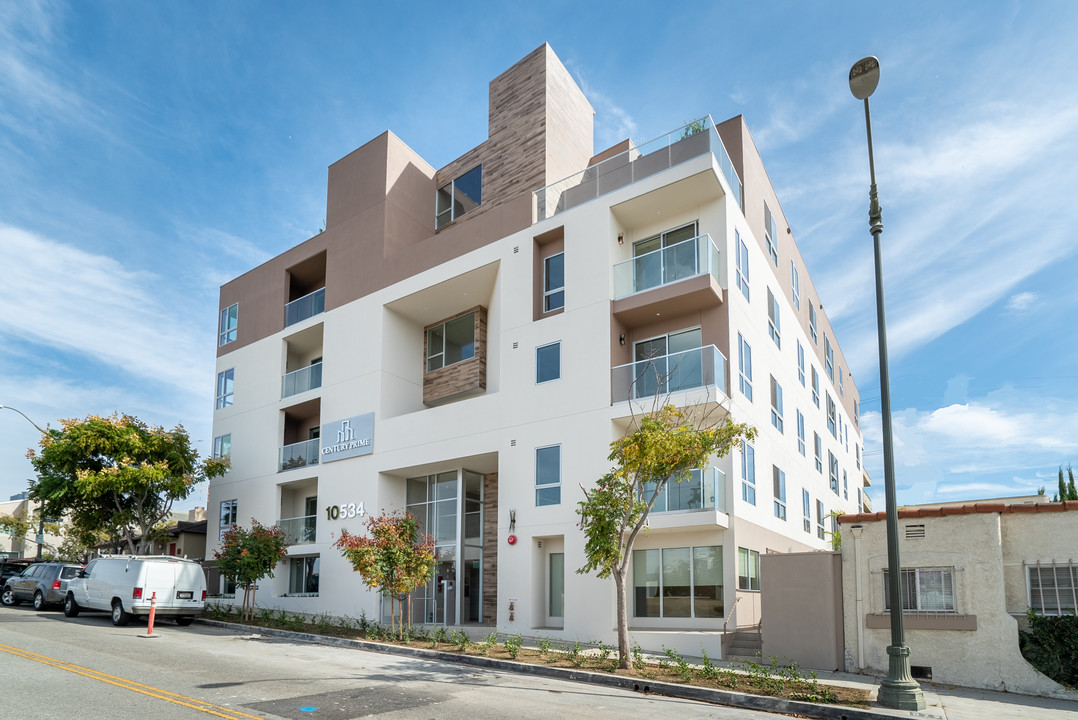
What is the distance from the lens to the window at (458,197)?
29.5 metres

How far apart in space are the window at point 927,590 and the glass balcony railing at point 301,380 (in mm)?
21604

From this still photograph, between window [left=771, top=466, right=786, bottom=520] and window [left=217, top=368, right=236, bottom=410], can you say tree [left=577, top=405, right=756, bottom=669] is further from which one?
window [left=217, top=368, right=236, bottom=410]

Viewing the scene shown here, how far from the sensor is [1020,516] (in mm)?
14016

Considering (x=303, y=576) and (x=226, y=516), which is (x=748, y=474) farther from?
(x=226, y=516)

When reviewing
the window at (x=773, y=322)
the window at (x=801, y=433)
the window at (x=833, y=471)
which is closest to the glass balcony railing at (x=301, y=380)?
the window at (x=773, y=322)

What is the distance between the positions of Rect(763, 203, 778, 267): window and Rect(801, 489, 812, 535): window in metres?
8.39

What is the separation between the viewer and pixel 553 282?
77.3 ft

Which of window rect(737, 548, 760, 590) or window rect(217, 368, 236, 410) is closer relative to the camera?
window rect(737, 548, 760, 590)

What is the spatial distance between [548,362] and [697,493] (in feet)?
19.2

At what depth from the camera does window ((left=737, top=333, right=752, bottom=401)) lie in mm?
21391

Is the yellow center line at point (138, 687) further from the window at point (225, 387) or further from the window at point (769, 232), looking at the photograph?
the window at point (769, 232)

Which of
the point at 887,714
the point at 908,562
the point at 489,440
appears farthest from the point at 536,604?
the point at 887,714

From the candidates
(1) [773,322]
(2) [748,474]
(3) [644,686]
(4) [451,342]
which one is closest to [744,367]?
(2) [748,474]

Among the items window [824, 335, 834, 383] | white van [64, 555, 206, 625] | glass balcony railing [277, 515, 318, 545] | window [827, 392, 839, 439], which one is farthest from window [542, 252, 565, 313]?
window [824, 335, 834, 383]
